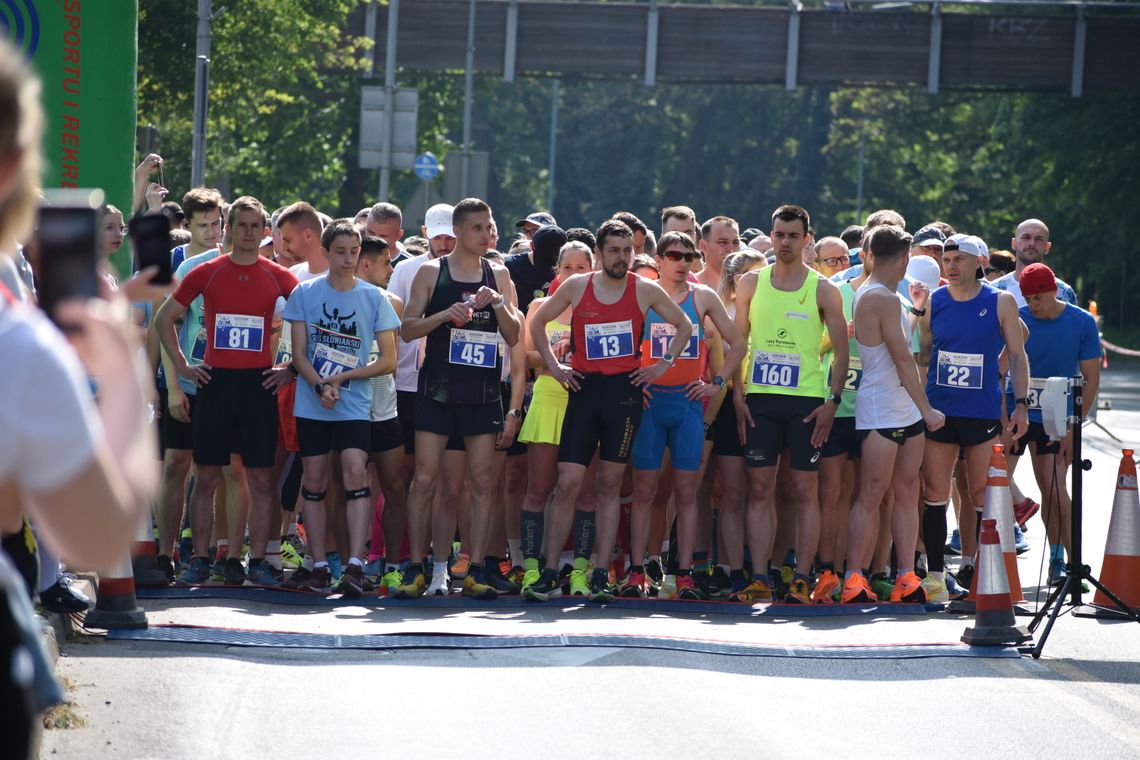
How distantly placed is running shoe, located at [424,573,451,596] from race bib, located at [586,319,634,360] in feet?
5.22

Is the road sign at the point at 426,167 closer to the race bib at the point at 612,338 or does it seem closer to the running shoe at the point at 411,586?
the race bib at the point at 612,338

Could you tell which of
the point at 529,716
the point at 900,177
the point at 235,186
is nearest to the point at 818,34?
the point at 235,186

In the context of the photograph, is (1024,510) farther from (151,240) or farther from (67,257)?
(67,257)

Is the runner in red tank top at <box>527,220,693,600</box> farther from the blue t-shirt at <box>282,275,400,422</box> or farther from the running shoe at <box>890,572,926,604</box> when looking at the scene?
the running shoe at <box>890,572,926,604</box>

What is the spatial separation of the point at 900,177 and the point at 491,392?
247ft

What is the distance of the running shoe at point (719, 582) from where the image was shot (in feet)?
38.6

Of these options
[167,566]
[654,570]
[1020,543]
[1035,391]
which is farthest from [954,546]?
[167,566]

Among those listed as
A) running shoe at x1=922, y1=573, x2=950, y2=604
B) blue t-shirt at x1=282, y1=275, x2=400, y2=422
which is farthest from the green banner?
running shoe at x1=922, y1=573, x2=950, y2=604

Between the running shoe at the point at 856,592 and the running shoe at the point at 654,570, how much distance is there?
124cm

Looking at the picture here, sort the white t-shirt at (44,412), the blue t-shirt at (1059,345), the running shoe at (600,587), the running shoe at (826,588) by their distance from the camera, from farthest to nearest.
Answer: the blue t-shirt at (1059,345)
the running shoe at (826,588)
the running shoe at (600,587)
the white t-shirt at (44,412)

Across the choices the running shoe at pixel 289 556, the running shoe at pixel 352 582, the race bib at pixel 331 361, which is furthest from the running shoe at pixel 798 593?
the running shoe at pixel 289 556

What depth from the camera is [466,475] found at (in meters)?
11.8

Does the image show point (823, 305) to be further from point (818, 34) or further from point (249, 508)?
point (818, 34)

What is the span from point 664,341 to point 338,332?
1921mm
